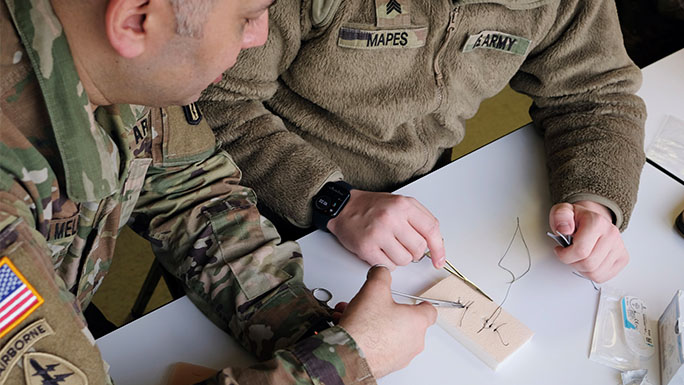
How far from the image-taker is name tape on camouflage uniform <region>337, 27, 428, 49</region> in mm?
1104

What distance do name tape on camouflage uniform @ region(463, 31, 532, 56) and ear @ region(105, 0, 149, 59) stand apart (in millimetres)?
671

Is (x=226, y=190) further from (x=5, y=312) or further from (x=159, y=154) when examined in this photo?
(x=5, y=312)

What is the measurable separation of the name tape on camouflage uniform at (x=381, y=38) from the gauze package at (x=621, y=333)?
20.7 inches

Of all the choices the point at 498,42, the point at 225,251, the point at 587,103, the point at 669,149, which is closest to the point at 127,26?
the point at 225,251

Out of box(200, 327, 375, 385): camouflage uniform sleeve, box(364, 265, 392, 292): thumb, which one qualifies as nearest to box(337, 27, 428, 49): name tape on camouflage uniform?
box(364, 265, 392, 292): thumb

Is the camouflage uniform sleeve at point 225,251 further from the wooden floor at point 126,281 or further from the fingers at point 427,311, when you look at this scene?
the wooden floor at point 126,281

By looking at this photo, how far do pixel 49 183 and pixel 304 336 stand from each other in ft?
1.23

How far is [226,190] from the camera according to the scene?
1.05 m

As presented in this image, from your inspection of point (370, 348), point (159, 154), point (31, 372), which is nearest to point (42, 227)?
point (31, 372)

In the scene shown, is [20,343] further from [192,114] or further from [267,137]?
[267,137]

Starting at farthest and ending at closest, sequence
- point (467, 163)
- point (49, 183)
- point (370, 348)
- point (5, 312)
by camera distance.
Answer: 1. point (467, 163)
2. point (370, 348)
3. point (49, 183)
4. point (5, 312)

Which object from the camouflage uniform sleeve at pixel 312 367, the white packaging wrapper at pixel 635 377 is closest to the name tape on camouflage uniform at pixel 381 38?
the camouflage uniform sleeve at pixel 312 367

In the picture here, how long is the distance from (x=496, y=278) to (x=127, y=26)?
664mm

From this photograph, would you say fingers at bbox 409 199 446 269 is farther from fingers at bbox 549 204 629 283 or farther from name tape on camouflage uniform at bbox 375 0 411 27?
name tape on camouflage uniform at bbox 375 0 411 27
